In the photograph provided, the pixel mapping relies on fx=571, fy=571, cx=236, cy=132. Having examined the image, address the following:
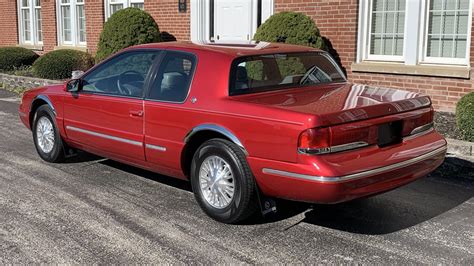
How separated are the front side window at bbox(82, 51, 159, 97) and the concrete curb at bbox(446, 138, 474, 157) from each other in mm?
3630

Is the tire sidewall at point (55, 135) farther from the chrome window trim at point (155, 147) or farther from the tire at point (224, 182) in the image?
the tire at point (224, 182)

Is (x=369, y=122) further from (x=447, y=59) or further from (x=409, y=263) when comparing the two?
(x=447, y=59)

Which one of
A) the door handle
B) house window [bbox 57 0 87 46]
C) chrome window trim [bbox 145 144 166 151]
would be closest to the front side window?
the door handle

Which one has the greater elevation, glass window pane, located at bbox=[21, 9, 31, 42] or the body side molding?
glass window pane, located at bbox=[21, 9, 31, 42]

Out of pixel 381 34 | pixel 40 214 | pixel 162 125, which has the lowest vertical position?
pixel 40 214

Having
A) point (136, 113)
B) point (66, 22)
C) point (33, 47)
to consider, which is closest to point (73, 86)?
point (136, 113)

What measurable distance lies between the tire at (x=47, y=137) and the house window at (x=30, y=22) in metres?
12.3

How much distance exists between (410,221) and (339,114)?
1.38 meters

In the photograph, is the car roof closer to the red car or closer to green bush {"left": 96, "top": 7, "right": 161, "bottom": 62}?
the red car

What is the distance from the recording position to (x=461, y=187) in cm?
605

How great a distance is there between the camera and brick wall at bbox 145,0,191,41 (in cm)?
1281

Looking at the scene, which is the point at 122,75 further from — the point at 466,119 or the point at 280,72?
the point at 466,119

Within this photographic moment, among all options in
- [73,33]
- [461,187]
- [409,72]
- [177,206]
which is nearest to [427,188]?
[461,187]

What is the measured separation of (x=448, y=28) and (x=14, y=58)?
511 inches
